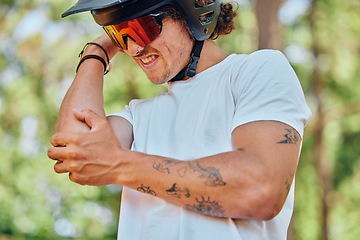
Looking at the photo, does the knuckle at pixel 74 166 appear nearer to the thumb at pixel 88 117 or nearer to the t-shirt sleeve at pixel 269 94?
the thumb at pixel 88 117

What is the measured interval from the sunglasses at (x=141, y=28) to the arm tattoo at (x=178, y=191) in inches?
30.9

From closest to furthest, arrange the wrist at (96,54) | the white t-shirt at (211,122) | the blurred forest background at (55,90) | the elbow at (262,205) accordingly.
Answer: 1. the elbow at (262,205)
2. the white t-shirt at (211,122)
3. the wrist at (96,54)
4. the blurred forest background at (55,90)

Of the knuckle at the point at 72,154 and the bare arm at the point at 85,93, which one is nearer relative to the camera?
the knuckle at the point at 72,154

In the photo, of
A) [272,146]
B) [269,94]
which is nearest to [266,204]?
[272,146]

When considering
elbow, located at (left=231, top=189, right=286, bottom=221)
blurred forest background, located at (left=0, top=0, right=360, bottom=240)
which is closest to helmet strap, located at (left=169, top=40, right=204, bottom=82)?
elbow, located at (left=231, top=189, right=286, bottom=221)

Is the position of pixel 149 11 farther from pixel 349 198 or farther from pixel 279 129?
pixel 349 198

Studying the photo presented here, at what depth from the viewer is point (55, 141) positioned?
6.58 feet

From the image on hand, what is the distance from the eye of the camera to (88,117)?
6.91ft

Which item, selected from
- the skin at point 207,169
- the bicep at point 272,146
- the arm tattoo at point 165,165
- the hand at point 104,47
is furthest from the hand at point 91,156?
the hand at point 104,47

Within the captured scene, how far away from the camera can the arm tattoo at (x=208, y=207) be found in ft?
5.94

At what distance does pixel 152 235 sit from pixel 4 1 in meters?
10.9

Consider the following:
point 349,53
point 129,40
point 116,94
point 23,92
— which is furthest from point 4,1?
point 129,40

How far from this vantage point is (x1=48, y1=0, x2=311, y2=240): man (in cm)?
179

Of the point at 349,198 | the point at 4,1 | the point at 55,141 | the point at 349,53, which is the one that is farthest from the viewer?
the point at 349,198
